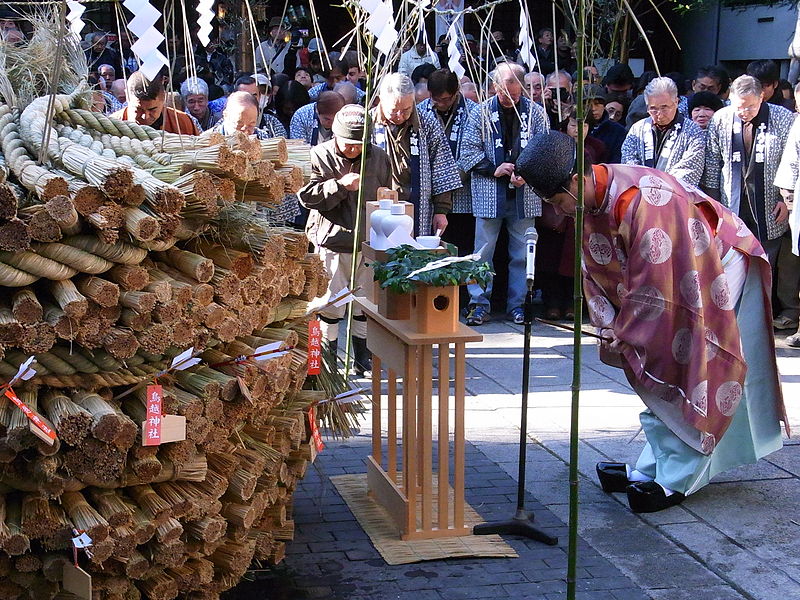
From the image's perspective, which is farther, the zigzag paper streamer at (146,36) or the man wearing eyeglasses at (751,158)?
the man wearing eyeglasses at (751,158)

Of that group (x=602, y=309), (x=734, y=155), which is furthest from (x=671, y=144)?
(x=602, y=309)

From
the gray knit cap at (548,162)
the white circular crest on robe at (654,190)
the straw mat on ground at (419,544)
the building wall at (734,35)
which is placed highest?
the building wall at (734,35)

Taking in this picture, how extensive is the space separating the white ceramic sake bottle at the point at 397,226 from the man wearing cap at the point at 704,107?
14.1ft

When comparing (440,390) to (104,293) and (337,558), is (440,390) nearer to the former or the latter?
(337,558)

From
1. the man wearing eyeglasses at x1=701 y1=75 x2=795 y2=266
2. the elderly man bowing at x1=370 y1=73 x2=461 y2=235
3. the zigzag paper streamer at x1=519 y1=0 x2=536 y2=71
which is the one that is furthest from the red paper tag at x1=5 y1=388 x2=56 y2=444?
the man wearing eyeglasses at x1=701 y1=75 x2=795 y2=266

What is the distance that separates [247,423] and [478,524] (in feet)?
3.78

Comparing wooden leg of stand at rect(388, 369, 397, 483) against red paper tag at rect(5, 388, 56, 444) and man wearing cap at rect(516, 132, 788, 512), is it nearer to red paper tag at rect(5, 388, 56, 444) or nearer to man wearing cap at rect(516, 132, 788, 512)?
man wearing cap at rect(516, 132, 788, 512)

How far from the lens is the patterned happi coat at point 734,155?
808 centimetres

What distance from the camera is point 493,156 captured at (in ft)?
27.5

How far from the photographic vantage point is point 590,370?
7180mm

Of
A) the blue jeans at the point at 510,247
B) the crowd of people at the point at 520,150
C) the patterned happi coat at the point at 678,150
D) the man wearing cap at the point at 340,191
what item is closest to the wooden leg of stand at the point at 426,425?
the man wearing cap at the point at 340,191

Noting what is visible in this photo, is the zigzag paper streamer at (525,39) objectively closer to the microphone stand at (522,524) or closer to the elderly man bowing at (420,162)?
the microphone stand at (522,524)

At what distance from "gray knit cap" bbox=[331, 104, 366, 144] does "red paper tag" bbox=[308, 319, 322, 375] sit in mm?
2186

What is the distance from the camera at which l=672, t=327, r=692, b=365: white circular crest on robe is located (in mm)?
4535
